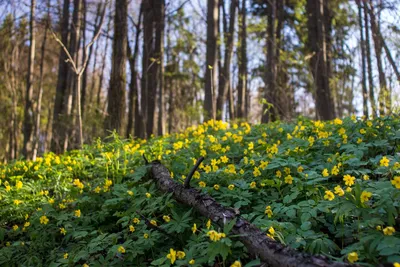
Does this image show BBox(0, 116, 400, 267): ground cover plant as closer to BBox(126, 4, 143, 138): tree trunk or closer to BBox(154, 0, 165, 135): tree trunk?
BBox(154, 0, 165, 135): tree trunk

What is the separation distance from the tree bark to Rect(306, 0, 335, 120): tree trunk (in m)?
4.95

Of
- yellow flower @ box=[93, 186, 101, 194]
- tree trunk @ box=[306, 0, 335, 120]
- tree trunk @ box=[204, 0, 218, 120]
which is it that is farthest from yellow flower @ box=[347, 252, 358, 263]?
tree trunk @ box=[306, 0, 335, 120]

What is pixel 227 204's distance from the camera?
2654 mm

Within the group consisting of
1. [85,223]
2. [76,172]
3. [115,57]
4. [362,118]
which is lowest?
[85,223]

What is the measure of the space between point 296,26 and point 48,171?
13.9m

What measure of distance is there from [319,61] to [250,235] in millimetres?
9168

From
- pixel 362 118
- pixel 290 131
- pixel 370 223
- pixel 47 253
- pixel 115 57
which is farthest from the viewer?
pixel 115 57

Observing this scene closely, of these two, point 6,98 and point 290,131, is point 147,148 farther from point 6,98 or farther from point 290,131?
point 6,98

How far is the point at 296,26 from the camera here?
15703mm

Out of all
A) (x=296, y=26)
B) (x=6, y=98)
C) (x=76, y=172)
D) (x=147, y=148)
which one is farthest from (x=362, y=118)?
(x=6, y=98)

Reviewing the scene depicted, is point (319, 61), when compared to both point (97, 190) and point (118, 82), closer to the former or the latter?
point (118, 82)

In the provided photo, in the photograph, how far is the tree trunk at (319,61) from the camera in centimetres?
967

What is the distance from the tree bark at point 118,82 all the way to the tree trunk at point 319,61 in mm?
4954

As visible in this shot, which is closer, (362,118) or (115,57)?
(362,118)
